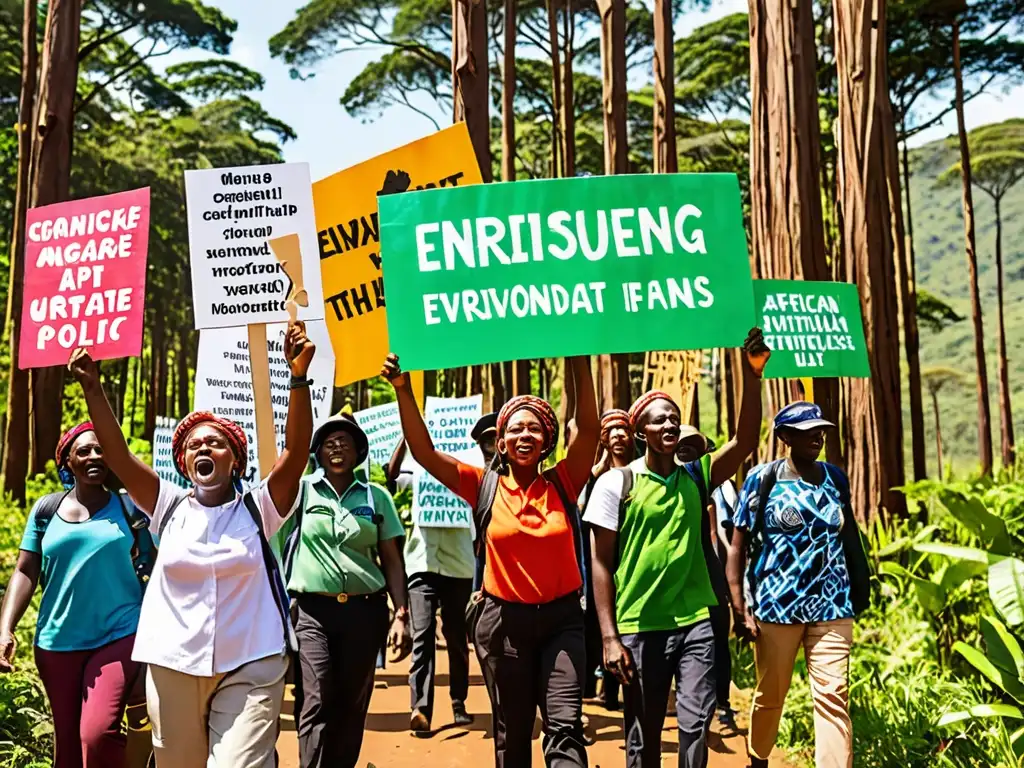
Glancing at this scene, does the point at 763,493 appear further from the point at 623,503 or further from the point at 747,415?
the point at 623,503

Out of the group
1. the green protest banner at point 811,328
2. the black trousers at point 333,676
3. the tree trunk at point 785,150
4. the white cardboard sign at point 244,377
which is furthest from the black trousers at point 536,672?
the tree trunk at point 785,150

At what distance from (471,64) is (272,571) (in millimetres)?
6314

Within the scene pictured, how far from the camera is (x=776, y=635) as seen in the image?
4.51 meters

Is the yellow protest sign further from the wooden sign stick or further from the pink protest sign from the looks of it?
the pink protest sign

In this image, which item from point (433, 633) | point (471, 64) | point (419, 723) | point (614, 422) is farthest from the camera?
point (471, 64)

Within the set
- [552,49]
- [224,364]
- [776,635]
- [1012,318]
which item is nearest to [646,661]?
[776,635]

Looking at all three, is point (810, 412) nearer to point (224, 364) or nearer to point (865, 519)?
point (224, 364)

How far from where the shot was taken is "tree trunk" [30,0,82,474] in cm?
1350

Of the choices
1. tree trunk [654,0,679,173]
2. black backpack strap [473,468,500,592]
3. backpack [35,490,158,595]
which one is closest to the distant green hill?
tree trunk [654,0,679,173]

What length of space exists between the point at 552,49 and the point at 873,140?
579 inches

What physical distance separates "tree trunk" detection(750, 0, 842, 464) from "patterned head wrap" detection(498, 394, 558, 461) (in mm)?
4534

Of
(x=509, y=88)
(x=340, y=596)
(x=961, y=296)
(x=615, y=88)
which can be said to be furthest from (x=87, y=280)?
(x=961, y=296)

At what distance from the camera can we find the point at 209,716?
3342 mm

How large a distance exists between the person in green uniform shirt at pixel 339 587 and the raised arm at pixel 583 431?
92 cm
